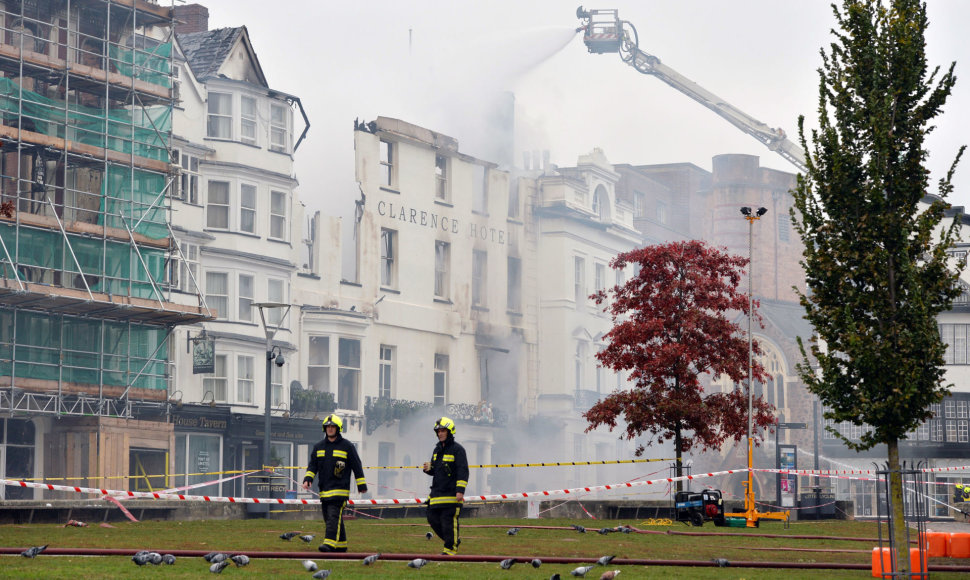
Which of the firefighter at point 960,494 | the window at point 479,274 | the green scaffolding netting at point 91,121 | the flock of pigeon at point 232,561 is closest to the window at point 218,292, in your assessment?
the green scaffolding netting at point 91,121

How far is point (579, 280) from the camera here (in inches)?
3162

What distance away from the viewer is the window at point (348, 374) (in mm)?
62406

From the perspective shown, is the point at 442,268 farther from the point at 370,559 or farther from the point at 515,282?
the point at 370,559

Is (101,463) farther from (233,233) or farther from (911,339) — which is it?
(911,339)

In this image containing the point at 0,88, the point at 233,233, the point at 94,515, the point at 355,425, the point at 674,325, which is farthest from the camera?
the point at 355,425

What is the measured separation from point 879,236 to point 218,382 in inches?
1598

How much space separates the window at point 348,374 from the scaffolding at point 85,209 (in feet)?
39.9

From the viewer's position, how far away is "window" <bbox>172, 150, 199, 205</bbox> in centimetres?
5434

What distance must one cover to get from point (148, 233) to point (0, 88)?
7.49m

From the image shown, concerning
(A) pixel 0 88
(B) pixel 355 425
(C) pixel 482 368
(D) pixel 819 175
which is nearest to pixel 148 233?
(A) pixel 0 88

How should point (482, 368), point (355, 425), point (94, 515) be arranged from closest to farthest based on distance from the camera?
point (94, 515), point (355, 425), point (482, 368)

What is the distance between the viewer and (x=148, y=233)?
50375mm

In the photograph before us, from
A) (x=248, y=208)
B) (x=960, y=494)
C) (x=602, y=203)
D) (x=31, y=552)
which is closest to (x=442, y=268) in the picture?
(x=248, y=208)

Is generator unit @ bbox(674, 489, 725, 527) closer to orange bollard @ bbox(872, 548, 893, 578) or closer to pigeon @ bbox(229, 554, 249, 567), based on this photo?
orange bollard @ bbox(872, 548, 893, 578)
